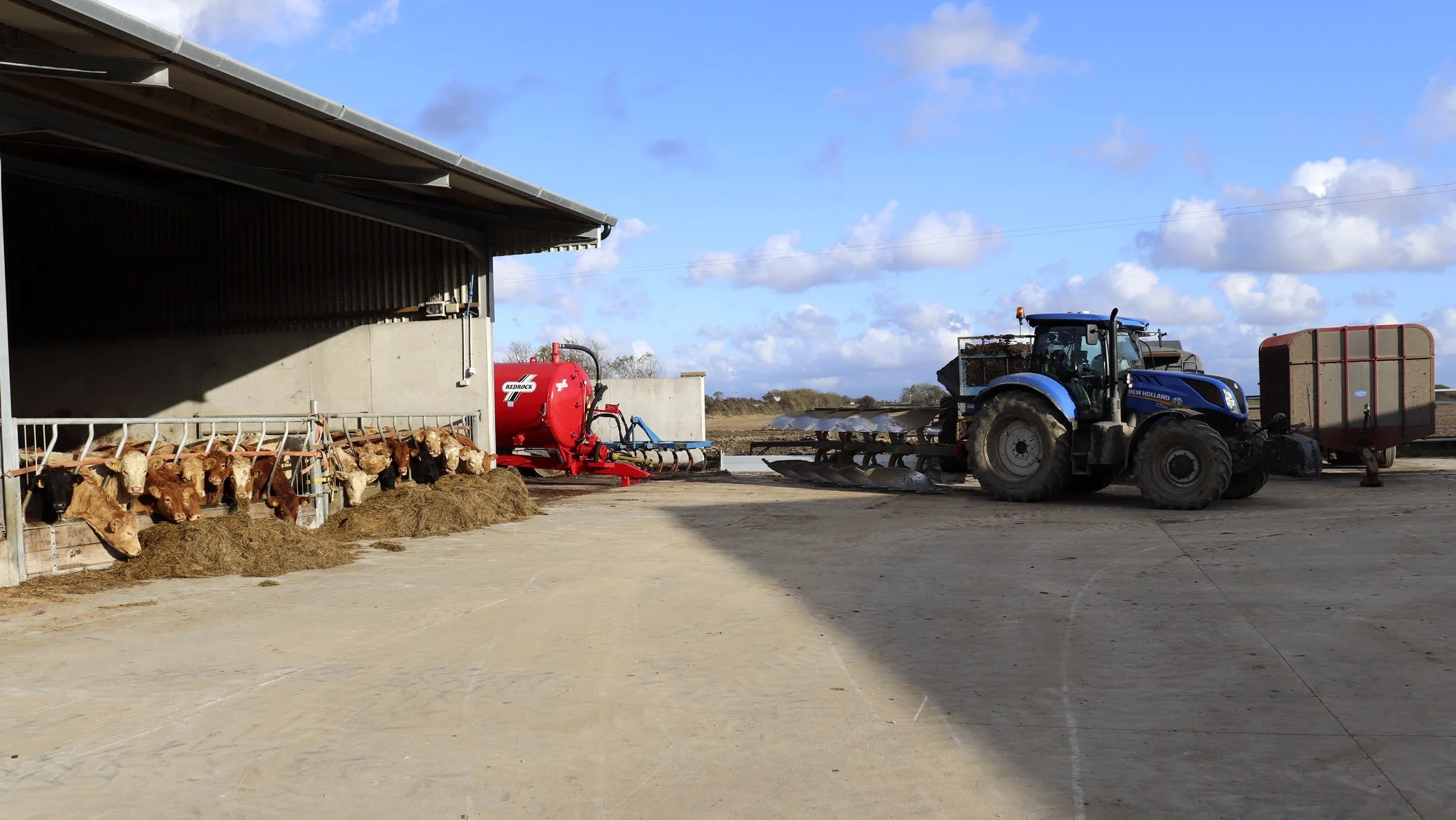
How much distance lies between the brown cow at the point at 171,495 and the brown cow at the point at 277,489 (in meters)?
1.20

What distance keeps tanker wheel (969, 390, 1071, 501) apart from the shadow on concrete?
1.32m

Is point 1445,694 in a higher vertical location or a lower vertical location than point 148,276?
lower

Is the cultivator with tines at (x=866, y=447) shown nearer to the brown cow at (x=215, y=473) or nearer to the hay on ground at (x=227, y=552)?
the hay on ground at (x=227, y=552)

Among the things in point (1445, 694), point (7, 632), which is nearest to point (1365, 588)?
point (1445, 694)

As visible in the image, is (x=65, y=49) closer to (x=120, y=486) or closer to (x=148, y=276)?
(x=120, y=486)

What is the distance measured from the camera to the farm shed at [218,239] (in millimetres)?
10258

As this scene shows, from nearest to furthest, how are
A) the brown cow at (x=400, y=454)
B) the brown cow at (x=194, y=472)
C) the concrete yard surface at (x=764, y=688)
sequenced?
the concrete yard surface at (x=764, y=688), the brown cow at (x=194, y=472), the brown cow at (x=400, y=454)

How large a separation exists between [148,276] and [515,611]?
15994 mm

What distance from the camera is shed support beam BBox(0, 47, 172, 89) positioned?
9320 mm

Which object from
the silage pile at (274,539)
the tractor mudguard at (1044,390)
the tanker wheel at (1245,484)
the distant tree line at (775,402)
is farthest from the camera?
the distant tree line at (775,402)

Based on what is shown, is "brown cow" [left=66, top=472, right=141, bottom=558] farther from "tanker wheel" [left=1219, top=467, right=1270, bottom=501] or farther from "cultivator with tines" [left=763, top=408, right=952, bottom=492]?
"tanker wheel" [left=1219, top=467, right=1270, bottom=501]

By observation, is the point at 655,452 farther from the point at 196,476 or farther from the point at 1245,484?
the point at 196,476

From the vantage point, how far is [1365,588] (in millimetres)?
7801

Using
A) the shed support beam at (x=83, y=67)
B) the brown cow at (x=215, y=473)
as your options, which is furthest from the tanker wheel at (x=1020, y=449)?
the shed support beam at (x=83, y=67)
